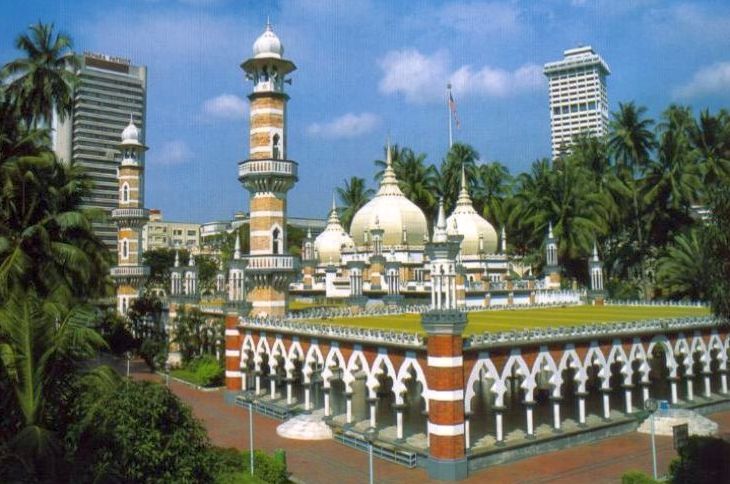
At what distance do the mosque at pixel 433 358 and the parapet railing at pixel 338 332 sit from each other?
0.06 m

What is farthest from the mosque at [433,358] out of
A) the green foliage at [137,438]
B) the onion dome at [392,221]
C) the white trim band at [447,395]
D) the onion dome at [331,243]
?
the onion dome at [331,243]

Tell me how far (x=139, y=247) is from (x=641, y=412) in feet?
121

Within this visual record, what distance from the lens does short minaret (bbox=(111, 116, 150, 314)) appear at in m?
48.7

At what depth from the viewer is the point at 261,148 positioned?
1292 inches

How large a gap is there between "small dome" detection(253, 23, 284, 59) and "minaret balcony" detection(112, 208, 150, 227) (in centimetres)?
2040

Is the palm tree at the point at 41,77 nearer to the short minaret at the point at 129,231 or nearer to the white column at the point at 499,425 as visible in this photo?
the short minaret at the point at 129,231

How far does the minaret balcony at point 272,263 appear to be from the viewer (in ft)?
103

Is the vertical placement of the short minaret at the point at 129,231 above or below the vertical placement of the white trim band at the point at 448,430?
above

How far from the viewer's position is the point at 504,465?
19.5 meters

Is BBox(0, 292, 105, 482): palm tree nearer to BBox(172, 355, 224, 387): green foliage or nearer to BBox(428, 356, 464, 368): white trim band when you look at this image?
BBox(428, 356, 464, 368): white trim band

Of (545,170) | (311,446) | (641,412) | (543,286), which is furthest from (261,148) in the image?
(545,170)

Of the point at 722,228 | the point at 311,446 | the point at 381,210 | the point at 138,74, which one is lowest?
the point at 311,446

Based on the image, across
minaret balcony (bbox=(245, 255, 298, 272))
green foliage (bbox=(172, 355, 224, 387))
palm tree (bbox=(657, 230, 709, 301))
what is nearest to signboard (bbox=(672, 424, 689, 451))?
minaret balcony (bbox=(245, 255, 298, 272))

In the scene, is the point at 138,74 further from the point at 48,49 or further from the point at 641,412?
the point at 641,412
